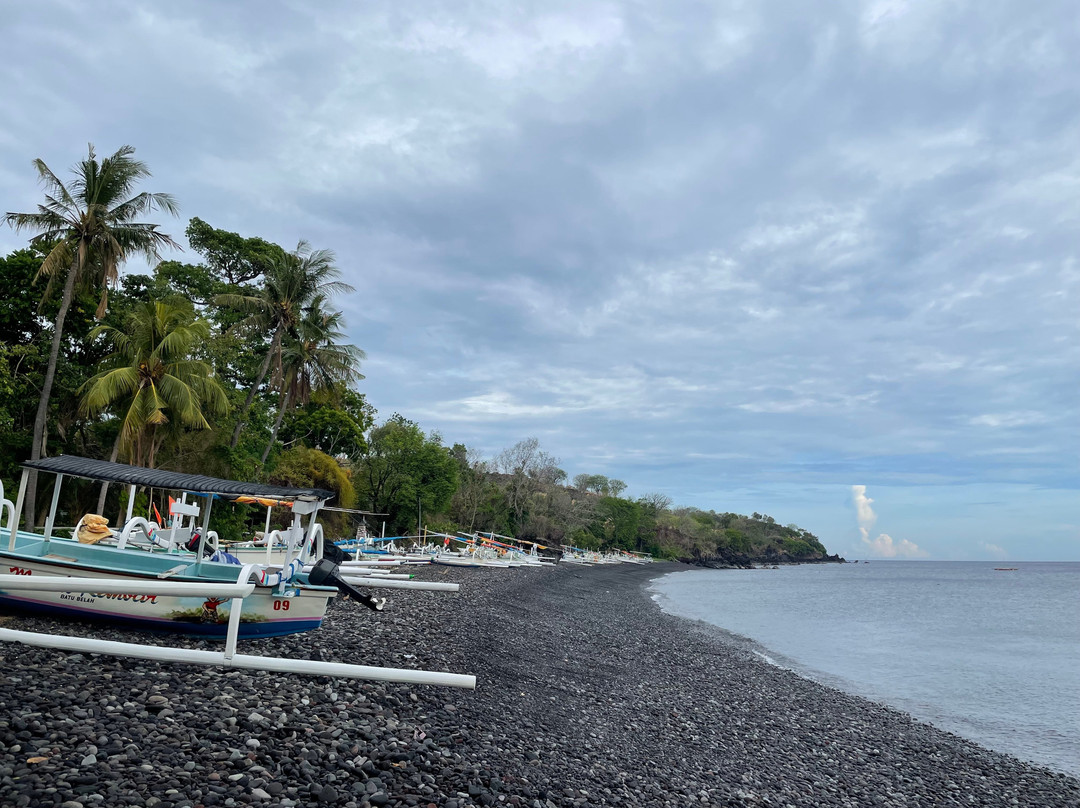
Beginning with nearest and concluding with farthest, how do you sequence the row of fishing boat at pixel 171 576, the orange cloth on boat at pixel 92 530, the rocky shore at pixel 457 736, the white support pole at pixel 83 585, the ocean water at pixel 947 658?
the rocky shore at pixel 457 736, the white support pole at pixel 83 585, the row of fishing boat at pixel 171 576, the orange cloth on boat at pixel 92 530, the ocean water at pixel 947 658

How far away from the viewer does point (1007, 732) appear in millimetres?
12898

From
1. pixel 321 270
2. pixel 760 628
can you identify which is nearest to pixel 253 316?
pixel 321 270

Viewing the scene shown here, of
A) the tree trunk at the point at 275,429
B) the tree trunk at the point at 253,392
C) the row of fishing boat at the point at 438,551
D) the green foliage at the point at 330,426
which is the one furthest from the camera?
the green foliage at the point at 330,426

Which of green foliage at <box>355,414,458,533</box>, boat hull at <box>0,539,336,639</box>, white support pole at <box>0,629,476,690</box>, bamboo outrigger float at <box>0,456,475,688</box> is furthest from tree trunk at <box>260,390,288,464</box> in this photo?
white support pole at <box>0,629,476,690</box>

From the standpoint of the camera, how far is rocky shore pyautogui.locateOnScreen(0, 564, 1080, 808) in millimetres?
4684

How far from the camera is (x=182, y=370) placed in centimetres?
2486

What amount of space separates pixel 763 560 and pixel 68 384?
493 ft

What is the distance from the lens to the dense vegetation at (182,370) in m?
22.9

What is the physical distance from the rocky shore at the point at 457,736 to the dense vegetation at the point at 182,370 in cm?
1260

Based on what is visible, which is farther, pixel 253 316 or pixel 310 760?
pixel 253 316

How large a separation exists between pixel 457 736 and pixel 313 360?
29072 mm

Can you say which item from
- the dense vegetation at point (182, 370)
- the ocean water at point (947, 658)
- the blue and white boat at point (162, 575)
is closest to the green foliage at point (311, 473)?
the dense vegetation at point (182, 370)

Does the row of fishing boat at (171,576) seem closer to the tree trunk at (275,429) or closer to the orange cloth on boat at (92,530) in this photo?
the orange cloth on boat at (92,530)

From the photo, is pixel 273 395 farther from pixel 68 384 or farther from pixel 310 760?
pixel 310 760
